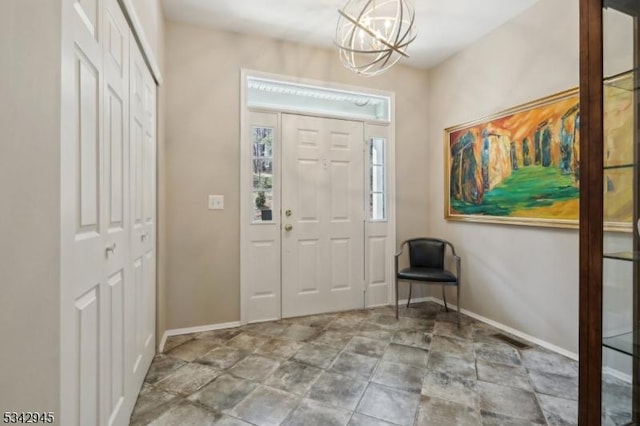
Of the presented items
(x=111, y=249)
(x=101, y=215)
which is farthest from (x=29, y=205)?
(x=111, y=249)

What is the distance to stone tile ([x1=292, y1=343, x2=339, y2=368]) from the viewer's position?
2.30 meters

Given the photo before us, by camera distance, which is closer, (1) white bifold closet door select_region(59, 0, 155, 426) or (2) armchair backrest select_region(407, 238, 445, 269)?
(1) white bifold closet door select_region(59, 0, 155, 426)

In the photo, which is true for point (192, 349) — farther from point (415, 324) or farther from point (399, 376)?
point (415, 324)

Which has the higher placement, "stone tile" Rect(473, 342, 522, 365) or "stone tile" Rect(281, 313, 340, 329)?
"stone tile" Rect(473, 342, 522, 365)

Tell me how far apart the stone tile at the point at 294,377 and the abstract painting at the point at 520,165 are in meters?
2.18

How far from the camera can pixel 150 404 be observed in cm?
178

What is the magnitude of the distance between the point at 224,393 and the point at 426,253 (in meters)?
2.50

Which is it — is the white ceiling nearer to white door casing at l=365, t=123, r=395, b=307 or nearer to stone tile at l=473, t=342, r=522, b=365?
white door casing at l=365, t=123, r=395, b=307

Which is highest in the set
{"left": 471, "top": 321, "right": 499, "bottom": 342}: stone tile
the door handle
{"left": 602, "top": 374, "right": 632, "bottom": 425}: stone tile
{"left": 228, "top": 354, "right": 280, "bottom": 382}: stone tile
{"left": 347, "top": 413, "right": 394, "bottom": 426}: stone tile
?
the door handle

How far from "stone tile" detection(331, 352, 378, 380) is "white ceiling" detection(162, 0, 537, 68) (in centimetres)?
288

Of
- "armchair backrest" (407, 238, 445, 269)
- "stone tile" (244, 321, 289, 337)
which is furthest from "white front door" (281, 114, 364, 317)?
"armchair backrest" (407, 238, 445, 269)

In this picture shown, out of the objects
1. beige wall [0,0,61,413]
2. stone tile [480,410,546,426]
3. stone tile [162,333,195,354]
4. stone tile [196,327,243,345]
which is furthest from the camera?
stone tile [196,327,243,345]

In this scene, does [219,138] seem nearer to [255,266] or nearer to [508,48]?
[255,266]

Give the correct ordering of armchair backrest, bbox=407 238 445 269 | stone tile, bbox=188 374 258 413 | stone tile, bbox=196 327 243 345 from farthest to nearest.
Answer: armchair backrest, bbox=407 238 445 269, stone tile, bbox=196 327 243 345, stone tile, bbox=188 374 258 413
